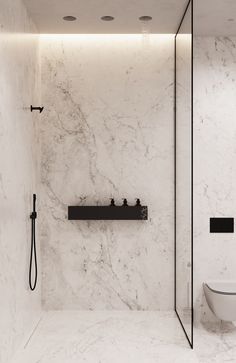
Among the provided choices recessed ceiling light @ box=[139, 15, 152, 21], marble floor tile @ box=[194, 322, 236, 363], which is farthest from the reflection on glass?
recessed ceiling light @ box=[139, 15, 152, 21]

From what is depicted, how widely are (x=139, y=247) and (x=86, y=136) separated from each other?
3.66ft

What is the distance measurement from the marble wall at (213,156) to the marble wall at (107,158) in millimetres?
266

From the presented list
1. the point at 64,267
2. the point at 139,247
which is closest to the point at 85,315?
the point at 64,267

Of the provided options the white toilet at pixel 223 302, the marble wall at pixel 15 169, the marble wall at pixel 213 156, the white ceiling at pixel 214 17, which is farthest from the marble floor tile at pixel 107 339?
the white ceiling at pixel 214 17

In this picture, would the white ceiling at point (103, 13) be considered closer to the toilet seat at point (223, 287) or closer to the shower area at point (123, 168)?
the shower area at point (123, 168)

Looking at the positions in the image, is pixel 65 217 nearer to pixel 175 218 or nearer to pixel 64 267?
pixel 64 267

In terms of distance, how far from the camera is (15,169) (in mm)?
2838

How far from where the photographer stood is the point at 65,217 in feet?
12.5

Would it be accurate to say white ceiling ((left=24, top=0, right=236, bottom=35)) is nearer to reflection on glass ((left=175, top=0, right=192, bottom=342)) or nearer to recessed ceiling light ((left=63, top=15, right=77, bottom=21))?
recessed ceiling light ((left=63, top=15, right=77, bottom=21))

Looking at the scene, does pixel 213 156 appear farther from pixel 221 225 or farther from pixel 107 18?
pixel 107 18

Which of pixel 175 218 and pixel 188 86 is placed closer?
pixel 188 86

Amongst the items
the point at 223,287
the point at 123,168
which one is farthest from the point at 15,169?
the point at 223,287

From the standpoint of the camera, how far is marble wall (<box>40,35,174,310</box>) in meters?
3.79

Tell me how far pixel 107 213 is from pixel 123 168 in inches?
17.3
